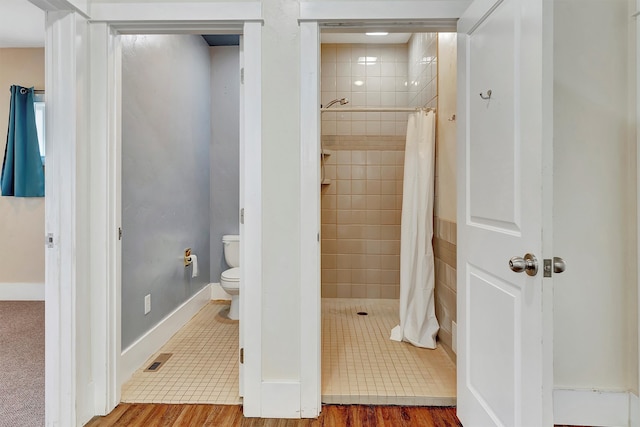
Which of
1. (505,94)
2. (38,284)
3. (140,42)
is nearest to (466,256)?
(505,94)

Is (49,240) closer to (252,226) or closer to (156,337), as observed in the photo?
(252,226)

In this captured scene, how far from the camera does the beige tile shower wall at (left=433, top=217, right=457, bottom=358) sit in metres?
2.37

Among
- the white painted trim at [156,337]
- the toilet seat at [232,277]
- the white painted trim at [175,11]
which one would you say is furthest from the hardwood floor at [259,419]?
A: the white painted trim at [175,11]

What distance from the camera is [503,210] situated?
133 cm

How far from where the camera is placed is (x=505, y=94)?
132 cm

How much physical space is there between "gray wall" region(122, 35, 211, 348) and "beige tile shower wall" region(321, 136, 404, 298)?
1247mm

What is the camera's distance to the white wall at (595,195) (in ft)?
5.35

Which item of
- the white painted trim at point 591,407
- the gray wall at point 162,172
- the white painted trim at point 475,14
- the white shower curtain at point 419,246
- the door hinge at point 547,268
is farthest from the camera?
the white shower curtain at point 419,246

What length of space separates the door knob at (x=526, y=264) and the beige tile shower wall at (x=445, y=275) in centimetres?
115

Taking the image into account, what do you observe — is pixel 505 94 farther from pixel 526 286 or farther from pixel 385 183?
pixel 385 183

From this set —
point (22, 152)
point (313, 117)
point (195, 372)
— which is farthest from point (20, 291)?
point (313, 117)

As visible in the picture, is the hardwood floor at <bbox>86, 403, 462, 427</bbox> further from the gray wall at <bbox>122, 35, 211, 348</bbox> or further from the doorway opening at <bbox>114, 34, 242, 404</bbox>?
the gray wall at <bbox>122, 35, 211, 348</bbox>

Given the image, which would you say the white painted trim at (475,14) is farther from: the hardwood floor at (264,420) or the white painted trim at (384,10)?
the hardwood floor at (264,420)

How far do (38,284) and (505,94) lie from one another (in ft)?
14.4
